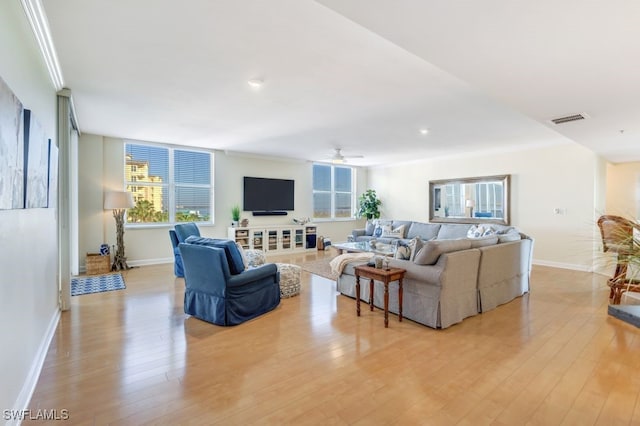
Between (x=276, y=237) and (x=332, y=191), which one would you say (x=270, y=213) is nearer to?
(x=276, y=237)

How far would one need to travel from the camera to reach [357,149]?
7.01m

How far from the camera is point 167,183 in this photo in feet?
22.0

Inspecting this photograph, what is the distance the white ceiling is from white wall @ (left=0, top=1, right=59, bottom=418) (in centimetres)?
32

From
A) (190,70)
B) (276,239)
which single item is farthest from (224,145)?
(190,70)

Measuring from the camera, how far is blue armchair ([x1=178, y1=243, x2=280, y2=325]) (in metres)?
3.24

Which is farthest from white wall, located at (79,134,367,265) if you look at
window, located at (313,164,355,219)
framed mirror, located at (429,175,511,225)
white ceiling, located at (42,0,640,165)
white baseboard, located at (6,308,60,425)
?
framed mirror, located at (429,175,511,225)

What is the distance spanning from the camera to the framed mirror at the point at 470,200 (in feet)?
22.9

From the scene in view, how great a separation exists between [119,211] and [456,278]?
5.92 m

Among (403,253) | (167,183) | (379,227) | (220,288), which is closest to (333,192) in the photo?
(379,227)

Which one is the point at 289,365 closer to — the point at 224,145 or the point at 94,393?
the point at 94,393

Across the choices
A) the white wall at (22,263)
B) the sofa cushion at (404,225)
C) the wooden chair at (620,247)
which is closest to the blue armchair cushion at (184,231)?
the white wall at (22,263)

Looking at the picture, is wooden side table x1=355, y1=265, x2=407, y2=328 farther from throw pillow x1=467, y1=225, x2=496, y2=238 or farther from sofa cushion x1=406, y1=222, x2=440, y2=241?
sofa cushion x1=406, y1=222, x2=440, y2=241

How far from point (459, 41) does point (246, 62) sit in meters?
1.80

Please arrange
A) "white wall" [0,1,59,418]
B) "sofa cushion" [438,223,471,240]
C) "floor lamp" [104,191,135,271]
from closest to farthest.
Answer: "white wall" [0,1,59,418], "floor lamp" [104,191,135,271], "sofa cushion" [438,223,471,240]
